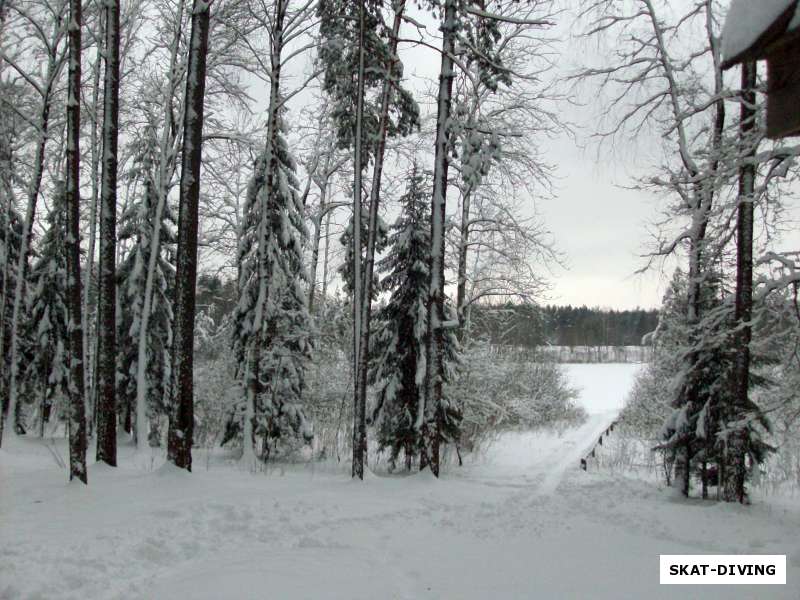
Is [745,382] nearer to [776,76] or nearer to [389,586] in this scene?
[389,586]

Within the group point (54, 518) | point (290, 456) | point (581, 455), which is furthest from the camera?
point (581, 455)

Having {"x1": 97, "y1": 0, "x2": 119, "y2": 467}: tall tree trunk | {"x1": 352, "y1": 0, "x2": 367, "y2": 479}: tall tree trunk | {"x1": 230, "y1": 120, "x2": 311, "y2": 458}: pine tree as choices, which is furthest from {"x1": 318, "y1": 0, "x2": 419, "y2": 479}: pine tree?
{"x1": 97, "y1": 0, "x2": 119, "y2": 467}: tall tree trunk

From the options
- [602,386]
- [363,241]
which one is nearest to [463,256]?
[363,241]

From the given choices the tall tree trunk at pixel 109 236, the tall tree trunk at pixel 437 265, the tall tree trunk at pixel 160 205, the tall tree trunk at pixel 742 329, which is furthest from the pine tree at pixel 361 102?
the tall tree trunk at pixel 742 329

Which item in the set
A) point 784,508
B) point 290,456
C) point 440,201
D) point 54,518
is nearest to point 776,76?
point 54,518

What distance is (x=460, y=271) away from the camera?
16.3 m

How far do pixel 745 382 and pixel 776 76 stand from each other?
895 cm

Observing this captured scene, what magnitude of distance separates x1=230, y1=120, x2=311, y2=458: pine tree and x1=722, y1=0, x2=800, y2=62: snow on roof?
1219 cm

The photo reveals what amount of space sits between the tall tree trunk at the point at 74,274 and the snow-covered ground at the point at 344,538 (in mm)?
616

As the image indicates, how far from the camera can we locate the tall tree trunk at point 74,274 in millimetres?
7844

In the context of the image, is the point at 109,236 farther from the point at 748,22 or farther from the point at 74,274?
the point at 748,22

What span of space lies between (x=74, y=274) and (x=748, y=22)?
28.1 ft

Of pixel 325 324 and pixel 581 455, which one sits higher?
pixel 325 324

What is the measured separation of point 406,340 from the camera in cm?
1393
